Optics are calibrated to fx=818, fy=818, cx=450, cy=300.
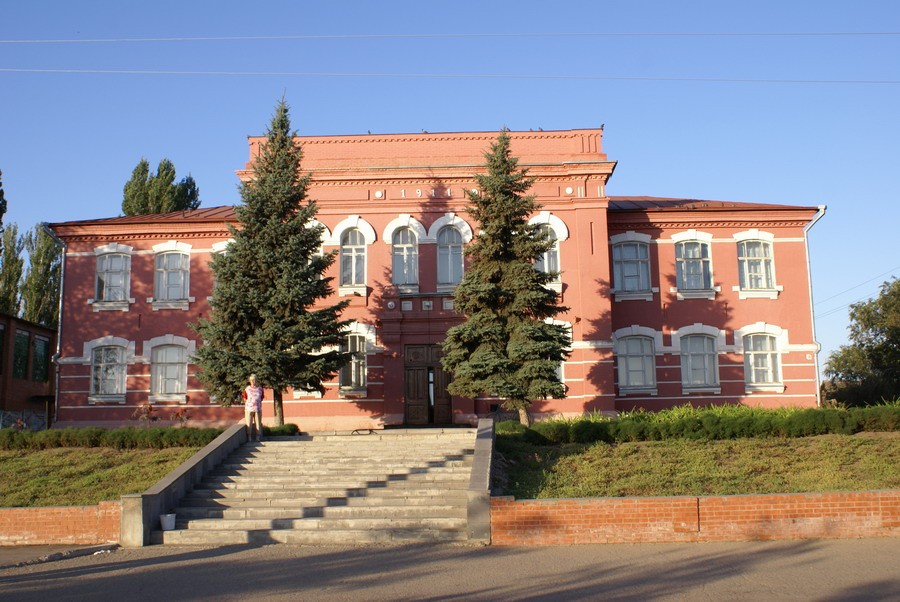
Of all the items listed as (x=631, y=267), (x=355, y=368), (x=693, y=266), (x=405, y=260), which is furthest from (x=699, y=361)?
(x=355, y=368)

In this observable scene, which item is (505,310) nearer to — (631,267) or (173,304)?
(631,267)

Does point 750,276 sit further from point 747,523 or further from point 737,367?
point 747,523

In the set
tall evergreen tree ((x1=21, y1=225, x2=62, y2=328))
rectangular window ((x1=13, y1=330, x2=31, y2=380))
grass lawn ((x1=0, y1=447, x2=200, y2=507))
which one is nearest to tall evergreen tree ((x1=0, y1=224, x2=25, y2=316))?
tall evergreen tree ((x1=21, y1=225, x2=62, y2=328))

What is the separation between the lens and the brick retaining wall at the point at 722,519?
1213 centimetres

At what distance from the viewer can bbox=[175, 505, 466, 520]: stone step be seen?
45.2 ft

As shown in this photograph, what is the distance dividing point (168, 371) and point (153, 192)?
714 inches

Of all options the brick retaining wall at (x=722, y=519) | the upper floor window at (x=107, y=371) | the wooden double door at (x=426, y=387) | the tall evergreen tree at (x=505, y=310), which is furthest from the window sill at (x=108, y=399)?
the brick retaining wall at (x=722, y=519)

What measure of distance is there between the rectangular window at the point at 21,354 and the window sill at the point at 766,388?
89.8ft

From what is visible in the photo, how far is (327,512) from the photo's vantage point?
1394 cm

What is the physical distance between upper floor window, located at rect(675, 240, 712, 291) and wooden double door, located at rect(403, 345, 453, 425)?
8.54 metres

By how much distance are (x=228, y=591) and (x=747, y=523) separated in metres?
7.45

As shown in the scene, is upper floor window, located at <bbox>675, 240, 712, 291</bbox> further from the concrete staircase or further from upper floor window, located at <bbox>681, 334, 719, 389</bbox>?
the concrete staircase

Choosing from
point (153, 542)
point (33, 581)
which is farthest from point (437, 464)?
point (33, 581)

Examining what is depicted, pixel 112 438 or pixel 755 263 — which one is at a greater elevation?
pixel 755 263
